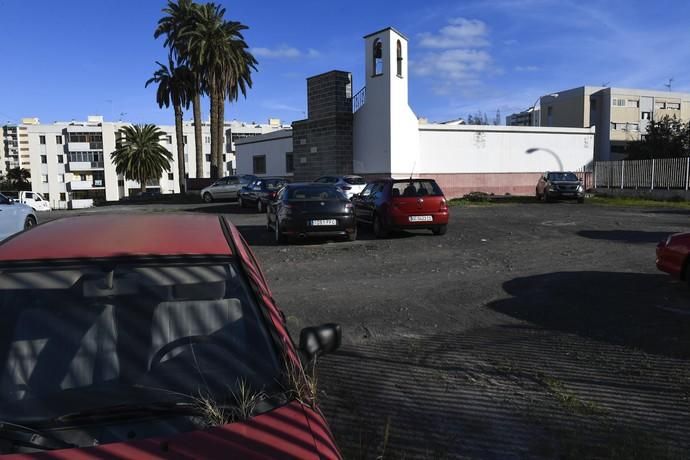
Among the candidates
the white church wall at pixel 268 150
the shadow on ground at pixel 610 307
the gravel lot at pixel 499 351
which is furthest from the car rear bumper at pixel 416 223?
the white church wall at pixel 268 150

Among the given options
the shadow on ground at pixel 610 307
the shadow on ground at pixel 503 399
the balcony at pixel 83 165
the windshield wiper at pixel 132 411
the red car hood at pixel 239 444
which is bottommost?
the shadow on ground at pixel 503 399

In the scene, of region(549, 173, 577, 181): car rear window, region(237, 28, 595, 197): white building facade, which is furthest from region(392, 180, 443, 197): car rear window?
region(549, 173, 577, 181): car rear window

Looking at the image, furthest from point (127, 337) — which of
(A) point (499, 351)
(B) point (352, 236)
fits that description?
(B) point (352, 236)

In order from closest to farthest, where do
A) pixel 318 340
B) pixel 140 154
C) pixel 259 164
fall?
pixel 318 340 → pixel 259 164 → pixel 140 154

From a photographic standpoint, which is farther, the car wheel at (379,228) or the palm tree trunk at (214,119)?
the palm tree trunk at (214,119)

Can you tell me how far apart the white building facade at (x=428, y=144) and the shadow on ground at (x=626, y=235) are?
1465 centimetres

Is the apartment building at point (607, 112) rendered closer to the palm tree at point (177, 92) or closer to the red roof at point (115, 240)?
the palm tree at point (177, 92)

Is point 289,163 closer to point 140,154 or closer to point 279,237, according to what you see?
point 279,237

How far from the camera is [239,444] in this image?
71.6 inches

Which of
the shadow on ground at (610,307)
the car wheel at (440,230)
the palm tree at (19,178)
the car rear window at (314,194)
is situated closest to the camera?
the shadow on ground at (610,307)

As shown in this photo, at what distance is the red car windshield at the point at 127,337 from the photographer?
216cm

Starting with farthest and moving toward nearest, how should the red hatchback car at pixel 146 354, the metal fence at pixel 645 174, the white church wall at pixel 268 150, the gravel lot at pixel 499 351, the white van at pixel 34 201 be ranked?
the white church wall at pixel 268 150 < the white van at pixel 34 201 < the metal fence at pixel 645 174 < the gravel lot at pixel 499 351 < the red hatchback car at pixel 146 354

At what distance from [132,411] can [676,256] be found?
7533 mm

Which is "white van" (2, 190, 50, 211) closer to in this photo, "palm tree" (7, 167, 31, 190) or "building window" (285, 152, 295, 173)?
"building window" (285, 152, 295, 173)
